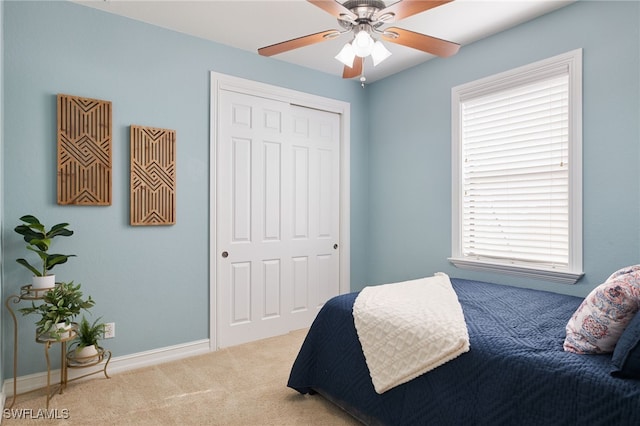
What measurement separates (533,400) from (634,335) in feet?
1.33

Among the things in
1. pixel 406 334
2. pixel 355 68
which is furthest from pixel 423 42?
pixel 406 334

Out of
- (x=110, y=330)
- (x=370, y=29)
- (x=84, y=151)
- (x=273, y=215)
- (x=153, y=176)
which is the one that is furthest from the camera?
(x=273, y=215)

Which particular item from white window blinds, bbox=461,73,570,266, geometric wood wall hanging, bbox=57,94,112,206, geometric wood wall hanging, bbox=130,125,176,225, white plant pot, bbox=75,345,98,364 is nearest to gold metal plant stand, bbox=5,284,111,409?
white plant pot, bbox=75,345,98,364

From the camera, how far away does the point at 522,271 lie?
2.99 m

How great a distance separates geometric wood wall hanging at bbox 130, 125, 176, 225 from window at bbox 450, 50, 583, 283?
239 centimetres

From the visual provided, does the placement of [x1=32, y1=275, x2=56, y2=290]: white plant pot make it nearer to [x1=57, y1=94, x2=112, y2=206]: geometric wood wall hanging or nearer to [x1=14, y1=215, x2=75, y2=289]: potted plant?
[x1=14, y1=215, x2=75, y2=289]: potted plant

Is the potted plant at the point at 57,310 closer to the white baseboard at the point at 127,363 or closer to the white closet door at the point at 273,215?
the white baseboard at the point at 127,363

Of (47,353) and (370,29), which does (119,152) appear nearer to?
(47,353)

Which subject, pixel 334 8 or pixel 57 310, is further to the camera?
pixel 57 310

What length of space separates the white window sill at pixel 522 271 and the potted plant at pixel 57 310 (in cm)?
289

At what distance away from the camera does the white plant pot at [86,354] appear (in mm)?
2582

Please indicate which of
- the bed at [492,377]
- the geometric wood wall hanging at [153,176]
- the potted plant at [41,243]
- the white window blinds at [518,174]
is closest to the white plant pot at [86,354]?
the potted plant at [41,243]

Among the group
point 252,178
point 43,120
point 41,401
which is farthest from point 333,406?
point 43,120

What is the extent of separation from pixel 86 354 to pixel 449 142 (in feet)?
10.7
